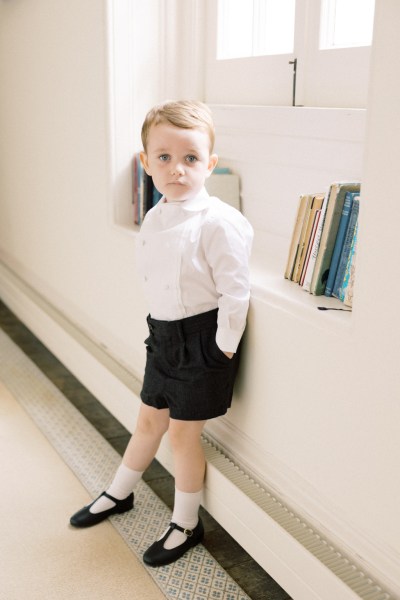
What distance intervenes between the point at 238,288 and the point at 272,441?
0.36m

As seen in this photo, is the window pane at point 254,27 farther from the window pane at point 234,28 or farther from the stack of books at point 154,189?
the stack of books at point 154,189

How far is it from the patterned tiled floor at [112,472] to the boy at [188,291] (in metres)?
0.07

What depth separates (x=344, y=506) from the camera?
4.39ft

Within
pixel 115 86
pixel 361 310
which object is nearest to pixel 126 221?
pixel 115 86

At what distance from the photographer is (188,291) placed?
1548 millimetres

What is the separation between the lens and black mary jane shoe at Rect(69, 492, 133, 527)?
1.75 metres

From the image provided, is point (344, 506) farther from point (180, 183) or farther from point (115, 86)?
point (115, 86)

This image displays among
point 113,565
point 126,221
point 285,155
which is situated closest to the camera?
point 113,565

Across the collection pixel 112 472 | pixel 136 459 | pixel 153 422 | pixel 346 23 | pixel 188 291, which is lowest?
pixel 112 472

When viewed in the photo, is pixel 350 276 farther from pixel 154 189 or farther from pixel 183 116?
pixel 154 189

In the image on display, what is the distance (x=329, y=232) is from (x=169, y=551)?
2.75 feet

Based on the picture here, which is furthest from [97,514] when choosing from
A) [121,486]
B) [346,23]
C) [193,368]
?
[346,23]

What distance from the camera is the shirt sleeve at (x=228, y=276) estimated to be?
1496 millimetres

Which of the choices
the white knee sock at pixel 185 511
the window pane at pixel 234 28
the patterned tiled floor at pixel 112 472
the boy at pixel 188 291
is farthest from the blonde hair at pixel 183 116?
the patterned tiled floor at pixel 112 472
